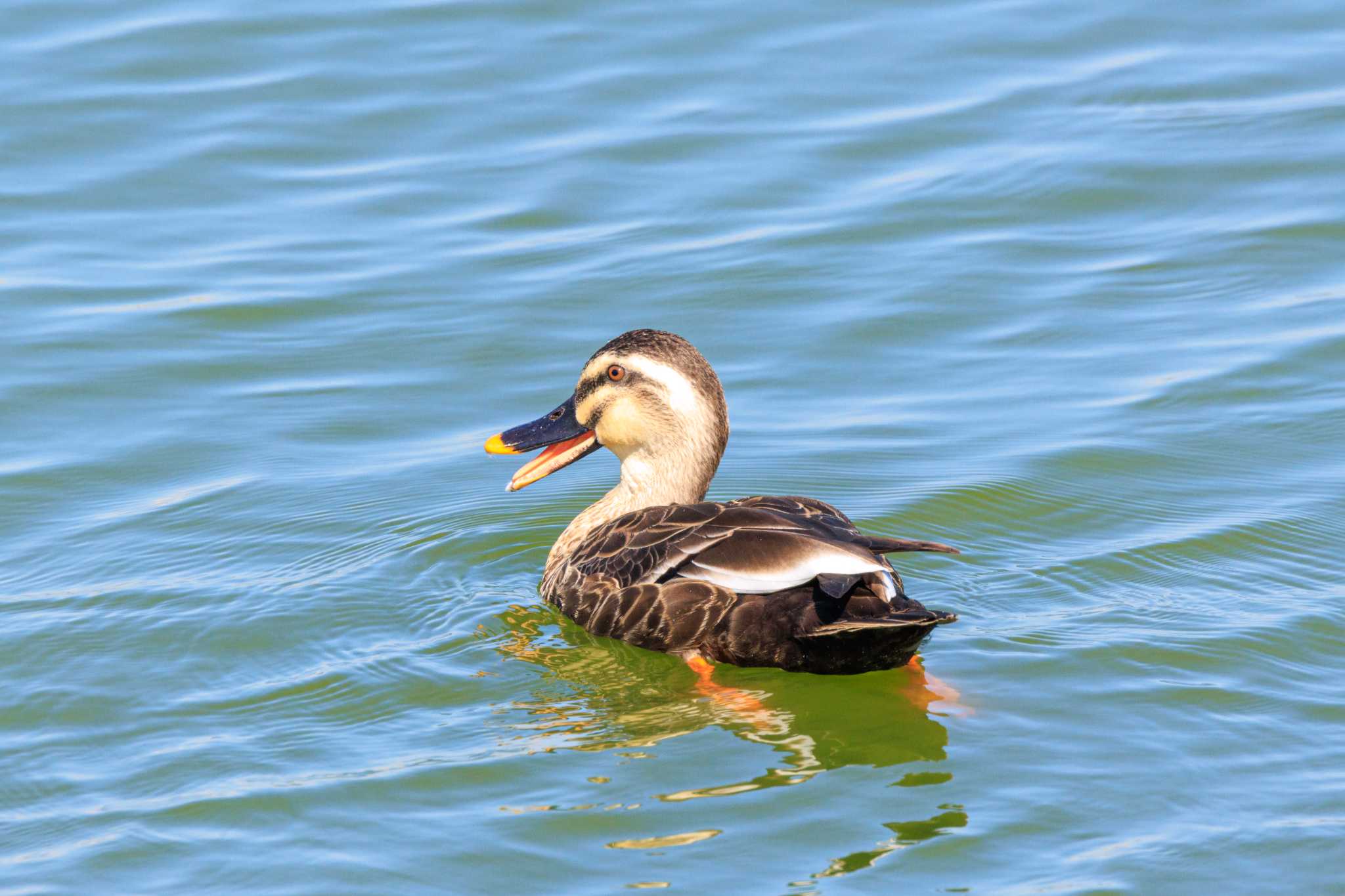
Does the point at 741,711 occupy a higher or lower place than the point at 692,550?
lower

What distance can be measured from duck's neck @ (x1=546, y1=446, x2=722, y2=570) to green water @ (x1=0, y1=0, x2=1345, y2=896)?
0.49 m

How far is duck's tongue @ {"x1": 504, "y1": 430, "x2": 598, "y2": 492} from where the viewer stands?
8.94m

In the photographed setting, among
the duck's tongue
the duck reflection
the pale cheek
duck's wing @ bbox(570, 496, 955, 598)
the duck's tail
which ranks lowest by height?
the duck reflection

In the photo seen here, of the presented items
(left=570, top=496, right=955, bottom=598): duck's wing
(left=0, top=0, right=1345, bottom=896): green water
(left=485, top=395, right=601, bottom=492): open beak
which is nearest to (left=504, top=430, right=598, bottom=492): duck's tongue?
(left=485, top=395, right=601, bottom=492): open beak

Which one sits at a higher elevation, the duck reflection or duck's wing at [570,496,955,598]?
duck's wing at [570,496,955,598]

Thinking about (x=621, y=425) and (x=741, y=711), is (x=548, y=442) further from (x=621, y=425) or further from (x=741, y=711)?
(x=741, y=711)

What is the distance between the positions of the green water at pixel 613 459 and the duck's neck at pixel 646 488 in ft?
1.60

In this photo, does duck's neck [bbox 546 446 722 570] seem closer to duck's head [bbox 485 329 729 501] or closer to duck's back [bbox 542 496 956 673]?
duck's head [bbox 485 329 729 501]

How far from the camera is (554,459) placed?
9.01 metres

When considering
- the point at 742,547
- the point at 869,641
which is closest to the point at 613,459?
the point at 742,547

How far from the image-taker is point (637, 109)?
14.4 metres

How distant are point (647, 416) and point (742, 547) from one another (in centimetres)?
145

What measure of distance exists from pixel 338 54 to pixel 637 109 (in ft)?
9.49

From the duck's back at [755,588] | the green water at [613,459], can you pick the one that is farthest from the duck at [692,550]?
the green water at [613,459]
